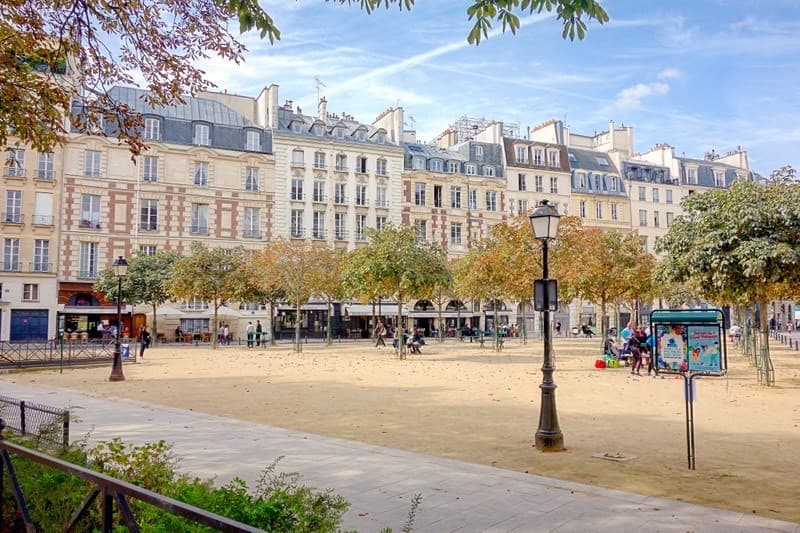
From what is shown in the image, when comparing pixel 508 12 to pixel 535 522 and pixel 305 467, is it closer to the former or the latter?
pixel 535 522

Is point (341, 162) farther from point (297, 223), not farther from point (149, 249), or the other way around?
point (149, 249)

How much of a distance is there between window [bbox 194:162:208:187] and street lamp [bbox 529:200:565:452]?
125 ft

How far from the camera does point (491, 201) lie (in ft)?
178

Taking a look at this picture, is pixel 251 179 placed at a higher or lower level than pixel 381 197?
higher

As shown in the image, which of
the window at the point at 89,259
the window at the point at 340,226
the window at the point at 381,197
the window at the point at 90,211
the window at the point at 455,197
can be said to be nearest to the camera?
the window at the point at 89,259

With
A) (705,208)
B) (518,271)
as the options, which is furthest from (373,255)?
(705,208)

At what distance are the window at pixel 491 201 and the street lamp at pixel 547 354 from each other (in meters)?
44.8

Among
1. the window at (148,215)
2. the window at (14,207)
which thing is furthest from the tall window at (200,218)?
the window at (14,207)

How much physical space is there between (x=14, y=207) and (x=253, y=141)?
1640 cm

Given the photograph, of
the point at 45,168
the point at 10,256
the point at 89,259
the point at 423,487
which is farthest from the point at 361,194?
the point at 423,487

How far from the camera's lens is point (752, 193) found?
612 inches

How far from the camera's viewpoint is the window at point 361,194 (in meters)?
49.5

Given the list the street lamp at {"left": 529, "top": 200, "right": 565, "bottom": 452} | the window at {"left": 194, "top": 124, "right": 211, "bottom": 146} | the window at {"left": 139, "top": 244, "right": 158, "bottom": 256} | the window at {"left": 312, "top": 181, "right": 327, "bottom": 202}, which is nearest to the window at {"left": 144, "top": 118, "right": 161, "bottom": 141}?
the window at {"left": 194, "top": 124, "right": 211, "bottom": 146}

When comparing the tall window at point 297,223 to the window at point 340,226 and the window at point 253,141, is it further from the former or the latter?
the window at point 253,141
